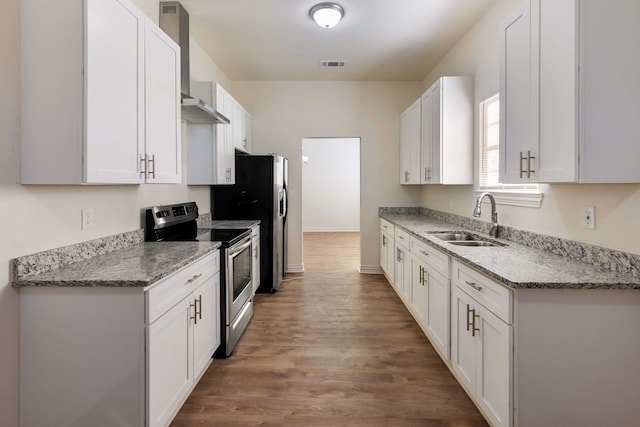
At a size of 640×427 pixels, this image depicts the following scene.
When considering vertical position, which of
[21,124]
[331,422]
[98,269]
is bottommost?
[331,422]

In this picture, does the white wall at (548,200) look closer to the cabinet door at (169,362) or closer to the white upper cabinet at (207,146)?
the cabinet door at (169,362)

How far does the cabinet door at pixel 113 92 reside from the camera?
62.7 inches

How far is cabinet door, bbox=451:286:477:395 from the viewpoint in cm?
202

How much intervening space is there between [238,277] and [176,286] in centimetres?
115

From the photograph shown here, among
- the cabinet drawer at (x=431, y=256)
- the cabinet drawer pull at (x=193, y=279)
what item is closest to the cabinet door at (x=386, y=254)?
the cabinet drawer at (x=431, y=256)

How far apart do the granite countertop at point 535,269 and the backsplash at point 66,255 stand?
2.16m

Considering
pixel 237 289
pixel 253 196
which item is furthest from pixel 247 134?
pixel 237 289

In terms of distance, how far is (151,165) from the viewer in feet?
6.93

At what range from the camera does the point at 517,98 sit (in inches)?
80.0

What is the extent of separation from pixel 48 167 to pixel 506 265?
228 centimetres

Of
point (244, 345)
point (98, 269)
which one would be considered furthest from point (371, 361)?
point (98, 269)

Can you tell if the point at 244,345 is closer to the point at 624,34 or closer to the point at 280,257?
the point at 280,257

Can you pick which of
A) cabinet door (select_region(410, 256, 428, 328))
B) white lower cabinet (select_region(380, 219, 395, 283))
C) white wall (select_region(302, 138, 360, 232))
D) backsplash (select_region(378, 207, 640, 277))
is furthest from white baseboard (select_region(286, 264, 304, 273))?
white wall (select_region(302, 138, 360, 232))

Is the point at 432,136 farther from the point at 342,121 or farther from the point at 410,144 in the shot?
the point at 342,121
